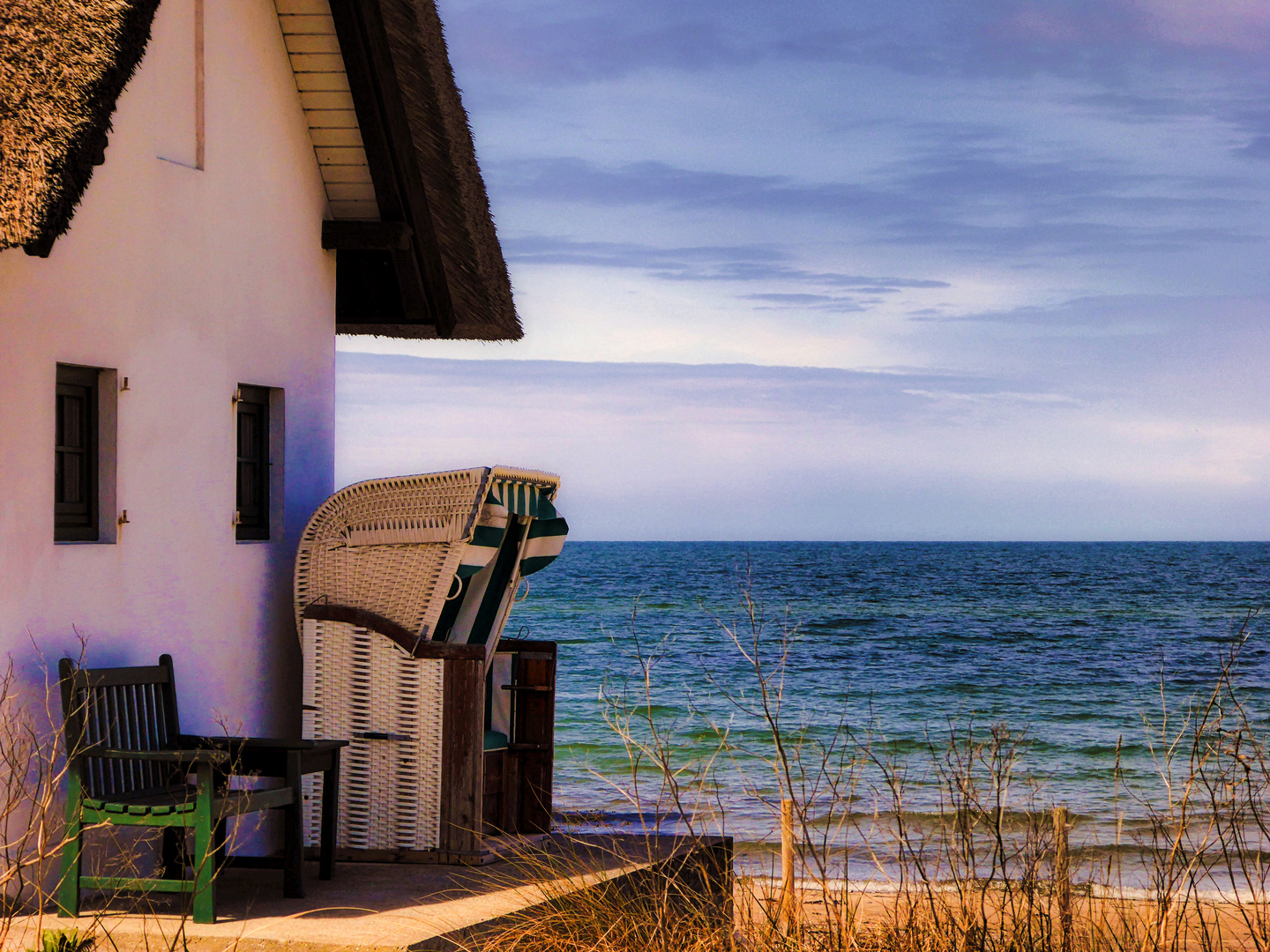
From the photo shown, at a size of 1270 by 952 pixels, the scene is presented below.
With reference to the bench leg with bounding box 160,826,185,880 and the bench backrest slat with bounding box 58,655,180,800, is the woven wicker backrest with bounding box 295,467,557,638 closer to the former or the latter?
the bench backrest slat with bounding box 58,655,180,800

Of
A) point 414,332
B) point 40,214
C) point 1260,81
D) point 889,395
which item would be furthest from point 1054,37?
point 40,214

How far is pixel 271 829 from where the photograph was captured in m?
6.96

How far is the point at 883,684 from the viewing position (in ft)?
86.9

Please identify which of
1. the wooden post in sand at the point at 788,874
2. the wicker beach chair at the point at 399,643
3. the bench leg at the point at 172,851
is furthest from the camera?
the wicker beach chair at the point at 399,643

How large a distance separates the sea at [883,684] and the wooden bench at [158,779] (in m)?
1.27

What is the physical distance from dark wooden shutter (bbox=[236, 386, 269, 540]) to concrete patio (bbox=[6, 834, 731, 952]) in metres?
1.85

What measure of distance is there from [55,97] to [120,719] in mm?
2487

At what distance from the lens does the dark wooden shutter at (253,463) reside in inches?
269

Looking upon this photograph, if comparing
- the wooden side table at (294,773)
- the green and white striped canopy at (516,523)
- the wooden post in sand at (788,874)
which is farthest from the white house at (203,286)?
the wooden post in sand at (788,874)

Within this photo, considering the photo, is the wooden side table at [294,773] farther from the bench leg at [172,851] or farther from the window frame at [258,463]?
the window frame at [258,463]

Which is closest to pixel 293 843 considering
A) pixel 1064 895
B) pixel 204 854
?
pixel 204 854

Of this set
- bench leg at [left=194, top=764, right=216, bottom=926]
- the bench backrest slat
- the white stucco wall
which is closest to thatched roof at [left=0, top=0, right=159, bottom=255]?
the white stucco wall

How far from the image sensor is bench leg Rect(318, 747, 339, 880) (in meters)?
5.70

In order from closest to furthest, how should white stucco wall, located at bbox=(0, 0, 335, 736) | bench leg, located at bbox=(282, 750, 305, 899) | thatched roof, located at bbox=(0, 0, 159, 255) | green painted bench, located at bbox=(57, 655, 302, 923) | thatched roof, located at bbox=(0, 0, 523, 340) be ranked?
thatched roof, located at bbox=(0, 0, 159, 255) < thatched roof, located at bbox=(0, 0, 523, 340) < green painted bench, located at bbox=(57, 655, 302, 923) < white stucco wall, located at bbox=(0, 0, 335, 736) < bench leg, located at bbox=(282, 750, 305, 899)
